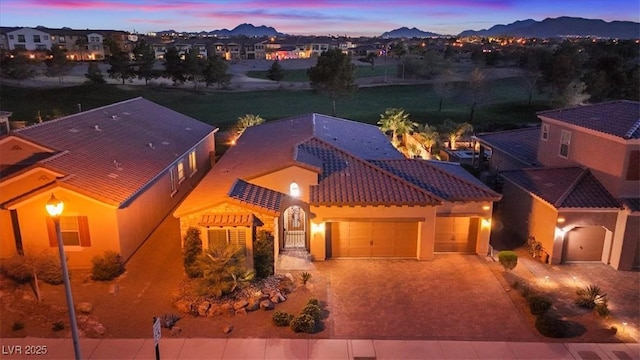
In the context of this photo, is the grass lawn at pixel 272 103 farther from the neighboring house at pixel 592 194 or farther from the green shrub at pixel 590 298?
the green shrub at pixel 590 298

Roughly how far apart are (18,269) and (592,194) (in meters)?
24.1

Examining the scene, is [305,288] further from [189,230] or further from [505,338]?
[505,338]

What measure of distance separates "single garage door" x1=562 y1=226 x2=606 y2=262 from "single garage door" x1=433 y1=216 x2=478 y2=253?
4041mm

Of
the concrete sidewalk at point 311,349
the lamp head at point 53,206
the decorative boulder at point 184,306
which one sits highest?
the lamp head at point 53,206

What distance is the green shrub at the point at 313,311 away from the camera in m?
16.4

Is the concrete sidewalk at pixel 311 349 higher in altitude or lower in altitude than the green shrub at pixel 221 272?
lower

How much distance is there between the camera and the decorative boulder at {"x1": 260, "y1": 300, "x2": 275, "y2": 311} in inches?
682

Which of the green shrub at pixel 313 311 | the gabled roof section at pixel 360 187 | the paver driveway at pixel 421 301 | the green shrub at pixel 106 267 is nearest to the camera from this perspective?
the paver driveway at pixel 421 301

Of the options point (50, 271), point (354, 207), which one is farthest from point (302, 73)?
point (50, 271)

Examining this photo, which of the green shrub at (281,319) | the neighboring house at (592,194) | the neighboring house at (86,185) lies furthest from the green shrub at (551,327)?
the neighboring house at (86,185)

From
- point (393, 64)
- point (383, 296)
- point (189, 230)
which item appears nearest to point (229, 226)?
point (189, 230)

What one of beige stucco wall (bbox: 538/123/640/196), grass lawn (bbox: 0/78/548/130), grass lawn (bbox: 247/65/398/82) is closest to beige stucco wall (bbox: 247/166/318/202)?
beige stucco wall (bbox: 538/123/640/196)

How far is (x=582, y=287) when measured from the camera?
19453 mm

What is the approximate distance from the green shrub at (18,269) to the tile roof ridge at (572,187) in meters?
21.7
